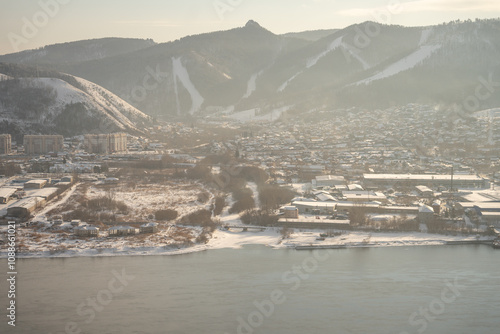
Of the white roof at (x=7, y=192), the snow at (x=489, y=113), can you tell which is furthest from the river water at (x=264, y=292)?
the snow at (x=489, y=113)

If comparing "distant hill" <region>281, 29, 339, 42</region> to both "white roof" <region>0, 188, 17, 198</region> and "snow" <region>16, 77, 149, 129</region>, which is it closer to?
"snow" <region>16, 77, 149, 129</region>

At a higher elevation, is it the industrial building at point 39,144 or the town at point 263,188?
the industrial building at point 39,144

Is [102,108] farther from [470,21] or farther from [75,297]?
[470,21]

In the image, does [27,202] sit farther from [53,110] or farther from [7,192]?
[53,110]

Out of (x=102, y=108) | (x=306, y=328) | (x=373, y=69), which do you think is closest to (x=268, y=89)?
(x=373, y=69)

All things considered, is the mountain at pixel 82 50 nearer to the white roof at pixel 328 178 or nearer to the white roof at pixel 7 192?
the white roof at pixel 7 192

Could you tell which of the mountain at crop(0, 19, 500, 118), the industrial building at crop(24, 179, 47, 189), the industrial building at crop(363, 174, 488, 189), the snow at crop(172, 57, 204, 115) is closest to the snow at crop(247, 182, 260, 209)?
the industrial building at crop(363, 174, 488, 189)
